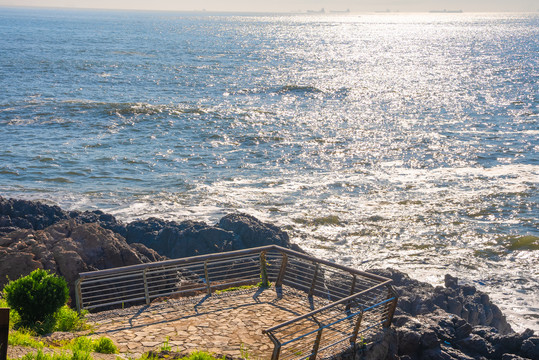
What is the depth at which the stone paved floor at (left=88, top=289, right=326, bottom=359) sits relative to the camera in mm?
9344

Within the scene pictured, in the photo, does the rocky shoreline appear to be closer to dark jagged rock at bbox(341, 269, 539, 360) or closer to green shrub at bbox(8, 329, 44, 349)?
dark jagged rock at bbox(341, 269, 539, 360)

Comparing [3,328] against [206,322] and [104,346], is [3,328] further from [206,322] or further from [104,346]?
[206,322]

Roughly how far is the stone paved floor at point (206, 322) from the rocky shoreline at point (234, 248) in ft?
5.56

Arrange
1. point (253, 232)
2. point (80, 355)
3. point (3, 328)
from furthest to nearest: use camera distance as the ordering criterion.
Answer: point (253, 232) → point (80, 355) → point (3, 328)

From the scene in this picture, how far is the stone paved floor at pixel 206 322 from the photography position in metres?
9.34

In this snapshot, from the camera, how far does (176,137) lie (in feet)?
121

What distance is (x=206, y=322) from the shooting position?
33.8ft

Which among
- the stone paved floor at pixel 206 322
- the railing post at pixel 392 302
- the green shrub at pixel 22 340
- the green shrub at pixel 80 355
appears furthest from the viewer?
the railing post at pixel 392 302

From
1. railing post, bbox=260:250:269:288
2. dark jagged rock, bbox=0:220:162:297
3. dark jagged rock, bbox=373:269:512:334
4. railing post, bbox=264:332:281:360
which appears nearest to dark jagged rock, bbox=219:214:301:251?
dark jagged rock, bbox=373:269:512:334

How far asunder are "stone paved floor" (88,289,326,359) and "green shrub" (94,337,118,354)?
0.22 m

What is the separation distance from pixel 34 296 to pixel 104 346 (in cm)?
171

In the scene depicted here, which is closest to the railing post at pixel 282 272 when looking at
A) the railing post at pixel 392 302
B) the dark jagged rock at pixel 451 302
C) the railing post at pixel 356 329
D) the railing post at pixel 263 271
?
the railing post at pixel 263 271

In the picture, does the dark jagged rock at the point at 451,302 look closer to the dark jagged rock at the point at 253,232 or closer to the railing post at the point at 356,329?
the dark jagged rock at the point at 253,232

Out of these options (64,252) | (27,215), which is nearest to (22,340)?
(64,252)
